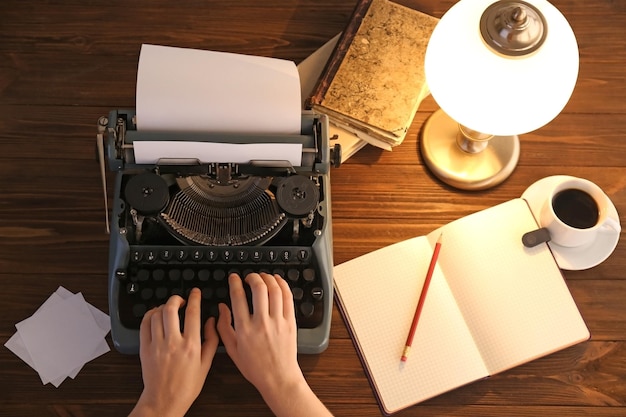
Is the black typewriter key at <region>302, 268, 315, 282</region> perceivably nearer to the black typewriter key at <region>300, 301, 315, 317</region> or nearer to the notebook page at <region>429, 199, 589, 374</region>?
the black typewriter key at <region>300, 301, 315, 317</region>

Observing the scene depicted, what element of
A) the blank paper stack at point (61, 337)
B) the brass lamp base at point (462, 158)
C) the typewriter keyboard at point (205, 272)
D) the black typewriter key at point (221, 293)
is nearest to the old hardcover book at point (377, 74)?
the brass lamp base at point (462, 158)

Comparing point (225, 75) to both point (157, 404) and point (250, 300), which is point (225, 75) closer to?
point (250, 300)

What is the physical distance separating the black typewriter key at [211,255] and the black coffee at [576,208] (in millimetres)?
605

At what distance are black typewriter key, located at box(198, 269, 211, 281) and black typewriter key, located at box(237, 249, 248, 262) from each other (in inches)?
2.2

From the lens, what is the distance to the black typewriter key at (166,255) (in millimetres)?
1152

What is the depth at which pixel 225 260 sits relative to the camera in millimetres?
1160

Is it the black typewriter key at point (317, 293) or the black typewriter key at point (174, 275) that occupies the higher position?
the black typewriter key at point (174, 275)

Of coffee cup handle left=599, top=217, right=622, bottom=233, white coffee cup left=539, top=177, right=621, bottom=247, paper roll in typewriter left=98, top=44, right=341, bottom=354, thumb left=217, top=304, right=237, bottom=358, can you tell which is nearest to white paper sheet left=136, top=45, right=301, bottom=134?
paper roll in typewriter left=98, top=44, right=341, bottom=354

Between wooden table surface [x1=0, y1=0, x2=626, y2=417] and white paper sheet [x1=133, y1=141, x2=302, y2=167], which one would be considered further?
wooden table surface [x1=0, y1=0, x2=626, y2=417]

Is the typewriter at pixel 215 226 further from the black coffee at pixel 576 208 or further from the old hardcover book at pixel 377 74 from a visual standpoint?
the black coffee at pixel 576 208

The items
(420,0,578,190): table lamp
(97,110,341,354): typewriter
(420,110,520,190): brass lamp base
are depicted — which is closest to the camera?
(420,0,578,190): table lamp

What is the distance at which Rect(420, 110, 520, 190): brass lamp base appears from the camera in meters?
1.33

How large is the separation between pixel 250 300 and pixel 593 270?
2.06 ft

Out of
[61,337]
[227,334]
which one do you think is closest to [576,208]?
[227,334]
